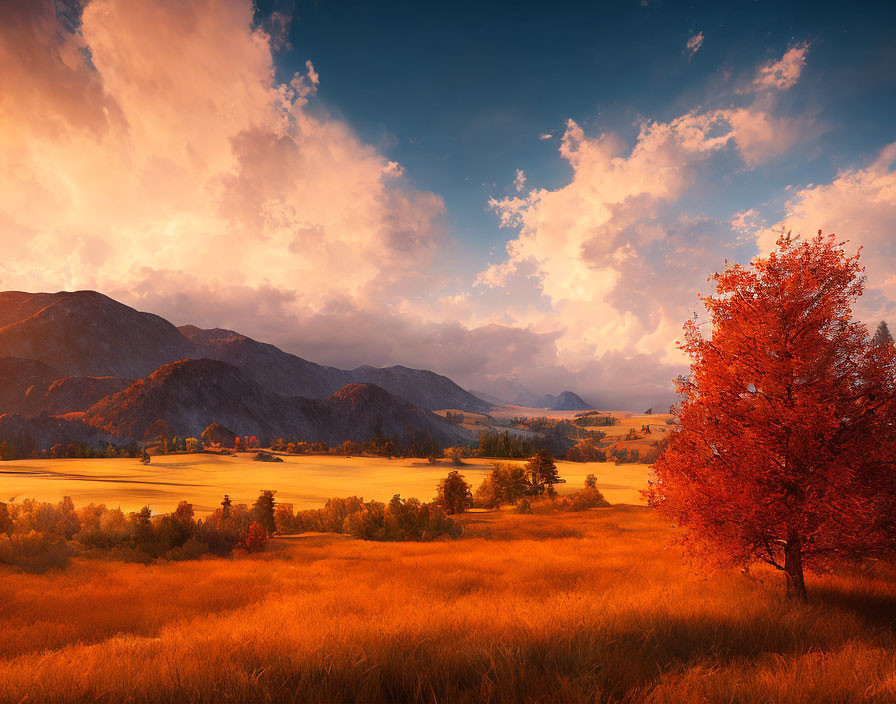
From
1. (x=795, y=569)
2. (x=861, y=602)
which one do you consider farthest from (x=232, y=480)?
(x=861, y=602)

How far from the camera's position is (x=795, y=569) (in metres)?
9.20

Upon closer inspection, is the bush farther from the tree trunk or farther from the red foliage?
the tree trunk

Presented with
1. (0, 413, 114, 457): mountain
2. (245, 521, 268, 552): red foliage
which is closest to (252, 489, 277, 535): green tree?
(245, 521, 268, 552): red foliage

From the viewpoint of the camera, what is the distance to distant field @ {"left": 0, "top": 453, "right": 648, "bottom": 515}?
133 ft

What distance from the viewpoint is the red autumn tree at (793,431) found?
818 cm

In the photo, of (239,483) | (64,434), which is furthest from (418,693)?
(64,434)

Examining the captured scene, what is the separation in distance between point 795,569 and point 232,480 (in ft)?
239

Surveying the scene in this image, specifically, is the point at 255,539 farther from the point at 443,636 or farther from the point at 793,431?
the point at 793,431

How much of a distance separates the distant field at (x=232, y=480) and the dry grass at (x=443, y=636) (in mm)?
23728

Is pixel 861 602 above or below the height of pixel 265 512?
above

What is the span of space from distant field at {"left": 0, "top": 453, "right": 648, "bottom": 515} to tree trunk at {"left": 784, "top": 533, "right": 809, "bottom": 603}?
28.9 metres

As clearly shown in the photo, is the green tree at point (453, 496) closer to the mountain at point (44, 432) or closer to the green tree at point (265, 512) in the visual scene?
the green tree at point (265, 512)

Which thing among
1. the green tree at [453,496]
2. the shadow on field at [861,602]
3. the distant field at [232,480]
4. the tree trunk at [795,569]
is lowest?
the distant field at [232,480]

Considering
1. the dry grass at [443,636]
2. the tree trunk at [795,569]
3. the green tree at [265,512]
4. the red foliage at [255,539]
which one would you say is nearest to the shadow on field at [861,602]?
the dry grass at [443,636]
